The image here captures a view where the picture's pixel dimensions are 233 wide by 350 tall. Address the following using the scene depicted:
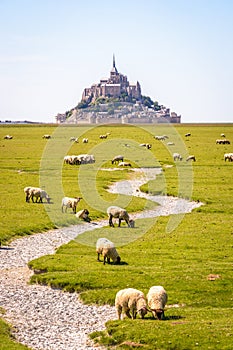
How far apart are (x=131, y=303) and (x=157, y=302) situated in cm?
106

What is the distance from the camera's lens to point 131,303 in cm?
2245

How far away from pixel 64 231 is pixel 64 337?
19332mm

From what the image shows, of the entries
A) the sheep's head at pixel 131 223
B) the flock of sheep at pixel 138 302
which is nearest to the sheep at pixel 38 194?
the sheep's head at pixel 131 223

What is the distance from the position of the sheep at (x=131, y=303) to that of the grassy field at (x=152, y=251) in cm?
56

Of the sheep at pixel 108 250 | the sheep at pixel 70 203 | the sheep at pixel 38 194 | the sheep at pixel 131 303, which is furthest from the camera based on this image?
the sheep at pixel 38 194

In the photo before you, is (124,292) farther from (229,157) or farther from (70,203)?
(229,157)

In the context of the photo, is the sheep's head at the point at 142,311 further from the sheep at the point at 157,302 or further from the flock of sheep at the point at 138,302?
the sheep at the point at 157,302

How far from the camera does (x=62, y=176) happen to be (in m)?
67.2

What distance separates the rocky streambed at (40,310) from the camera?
22.0 metres

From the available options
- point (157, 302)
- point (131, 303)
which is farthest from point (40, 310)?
point (157, 302)

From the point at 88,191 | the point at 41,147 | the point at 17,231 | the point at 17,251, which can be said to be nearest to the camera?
the point at 17,251

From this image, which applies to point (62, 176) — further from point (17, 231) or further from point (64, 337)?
point (64, 337)

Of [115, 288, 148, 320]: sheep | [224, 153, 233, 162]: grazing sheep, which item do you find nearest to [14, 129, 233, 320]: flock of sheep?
[115, 288, 148, 320]: sheep

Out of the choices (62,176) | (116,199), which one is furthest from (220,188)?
(62,176)
